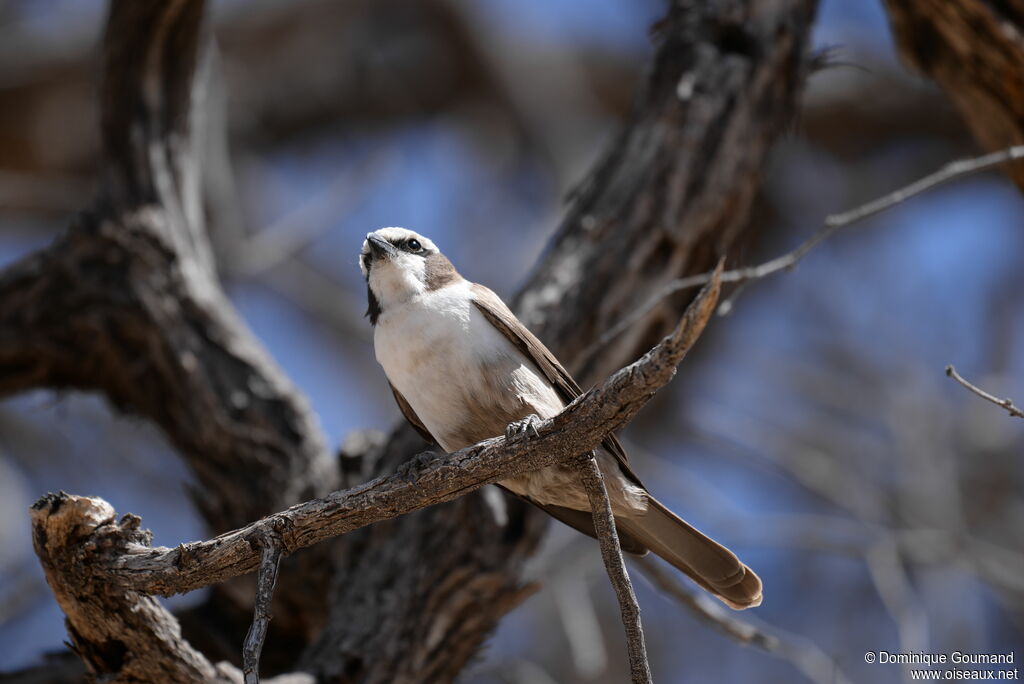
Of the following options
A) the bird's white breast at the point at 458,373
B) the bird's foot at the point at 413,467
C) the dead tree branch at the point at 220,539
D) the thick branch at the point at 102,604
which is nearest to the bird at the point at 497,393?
the bird's white breast at the point at 458,373

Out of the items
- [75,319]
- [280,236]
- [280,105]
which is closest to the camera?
[75,319]

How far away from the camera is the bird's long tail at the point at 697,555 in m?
3.22

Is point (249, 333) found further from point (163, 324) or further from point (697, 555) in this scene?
point (697, 555)

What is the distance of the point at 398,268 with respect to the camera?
3.48 meters

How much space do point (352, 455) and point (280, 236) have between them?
9.43 feet

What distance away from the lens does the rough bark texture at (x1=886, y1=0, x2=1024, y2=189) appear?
4.04 m

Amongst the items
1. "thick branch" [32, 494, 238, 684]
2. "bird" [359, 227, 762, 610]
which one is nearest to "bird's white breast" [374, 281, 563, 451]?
"bird" [359, 227, 762, 610]

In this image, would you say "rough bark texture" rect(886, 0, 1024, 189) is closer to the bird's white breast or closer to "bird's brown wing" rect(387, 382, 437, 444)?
the bird's white breast

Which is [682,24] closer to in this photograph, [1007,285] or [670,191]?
[670,191]

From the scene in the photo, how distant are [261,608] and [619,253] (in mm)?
2211

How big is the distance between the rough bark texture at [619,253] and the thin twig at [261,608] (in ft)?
3.41

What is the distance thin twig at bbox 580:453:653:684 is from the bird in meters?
0.43

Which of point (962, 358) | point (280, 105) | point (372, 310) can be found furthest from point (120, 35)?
point (962, 358)

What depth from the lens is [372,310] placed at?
142 inches
